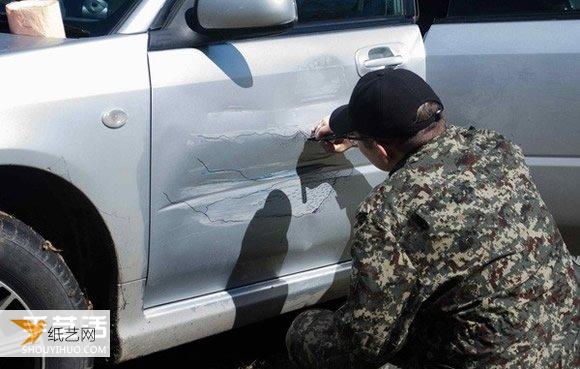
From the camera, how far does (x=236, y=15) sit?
9.51ft

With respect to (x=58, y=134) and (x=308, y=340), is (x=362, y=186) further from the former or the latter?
(x=58, y=134)

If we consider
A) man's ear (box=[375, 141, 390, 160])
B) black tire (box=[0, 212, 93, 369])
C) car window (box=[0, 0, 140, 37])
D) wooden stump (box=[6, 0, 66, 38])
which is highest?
wooden stump (box=[6, 0, 66, 38])

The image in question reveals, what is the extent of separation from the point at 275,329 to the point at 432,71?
123cm

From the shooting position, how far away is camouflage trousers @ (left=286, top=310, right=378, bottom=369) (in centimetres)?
264

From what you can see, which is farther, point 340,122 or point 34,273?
point 340,122

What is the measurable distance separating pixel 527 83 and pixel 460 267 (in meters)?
1.43

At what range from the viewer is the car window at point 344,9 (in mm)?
3334

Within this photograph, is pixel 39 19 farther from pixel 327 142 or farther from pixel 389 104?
pixel 389 104

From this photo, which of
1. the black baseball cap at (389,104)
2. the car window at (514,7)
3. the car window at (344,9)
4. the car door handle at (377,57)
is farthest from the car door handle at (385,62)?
the black baseball cap at (389,104)

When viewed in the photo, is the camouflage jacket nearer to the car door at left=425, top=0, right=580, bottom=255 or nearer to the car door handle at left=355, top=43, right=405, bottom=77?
the car door handle at left=355, top=43, right=405, bottom=77

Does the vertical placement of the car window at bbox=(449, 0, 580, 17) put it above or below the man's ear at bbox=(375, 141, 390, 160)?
below

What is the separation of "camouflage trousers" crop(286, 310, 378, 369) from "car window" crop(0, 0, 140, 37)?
1037 mm

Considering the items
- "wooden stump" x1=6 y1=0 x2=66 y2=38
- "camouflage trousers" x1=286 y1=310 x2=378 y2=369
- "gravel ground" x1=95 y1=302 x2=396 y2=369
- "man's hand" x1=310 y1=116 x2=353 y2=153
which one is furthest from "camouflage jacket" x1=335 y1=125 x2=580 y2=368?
"gravel ground" x1=95 y1=302 x2=396 y2=369

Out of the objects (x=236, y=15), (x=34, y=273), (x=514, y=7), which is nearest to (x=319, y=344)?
(x=34, y=273)
